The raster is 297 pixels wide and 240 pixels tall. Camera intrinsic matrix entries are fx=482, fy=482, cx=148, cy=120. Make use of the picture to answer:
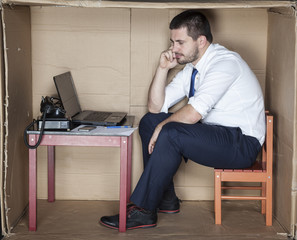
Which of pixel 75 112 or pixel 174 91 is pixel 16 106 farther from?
pixel 174 91

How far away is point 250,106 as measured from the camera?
8.80 ft

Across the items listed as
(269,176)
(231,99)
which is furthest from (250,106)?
(269,176)

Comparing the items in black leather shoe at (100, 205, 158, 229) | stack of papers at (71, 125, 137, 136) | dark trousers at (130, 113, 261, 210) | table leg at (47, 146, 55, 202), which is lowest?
black leather shoe at (100, 205, 158, 229)

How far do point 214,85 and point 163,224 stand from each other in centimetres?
84

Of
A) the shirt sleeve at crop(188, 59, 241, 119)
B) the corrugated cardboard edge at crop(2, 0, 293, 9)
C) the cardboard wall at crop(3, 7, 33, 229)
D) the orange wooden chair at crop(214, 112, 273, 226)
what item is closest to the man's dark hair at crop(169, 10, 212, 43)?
the shirt sleeve at crop(188, 59, 241, 119)

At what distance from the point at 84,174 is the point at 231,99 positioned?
1.12m

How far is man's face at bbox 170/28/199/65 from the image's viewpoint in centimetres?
278

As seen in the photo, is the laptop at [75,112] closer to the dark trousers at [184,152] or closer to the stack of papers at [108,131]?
the stack of papers at [108,131]

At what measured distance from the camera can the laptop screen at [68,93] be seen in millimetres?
2736

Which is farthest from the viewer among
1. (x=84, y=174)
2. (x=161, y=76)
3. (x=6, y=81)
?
(x=84, y=174)

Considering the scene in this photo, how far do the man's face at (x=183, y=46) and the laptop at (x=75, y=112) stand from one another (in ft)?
1.64

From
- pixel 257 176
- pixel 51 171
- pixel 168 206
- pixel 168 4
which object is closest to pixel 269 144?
pixel 257 176

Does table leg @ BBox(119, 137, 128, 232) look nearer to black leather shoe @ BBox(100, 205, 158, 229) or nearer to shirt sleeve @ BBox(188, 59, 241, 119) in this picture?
black leather shoe @ BBox(100, 205, 158, 229)

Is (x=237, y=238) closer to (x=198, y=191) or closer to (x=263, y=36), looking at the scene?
(x=198, y=191)
